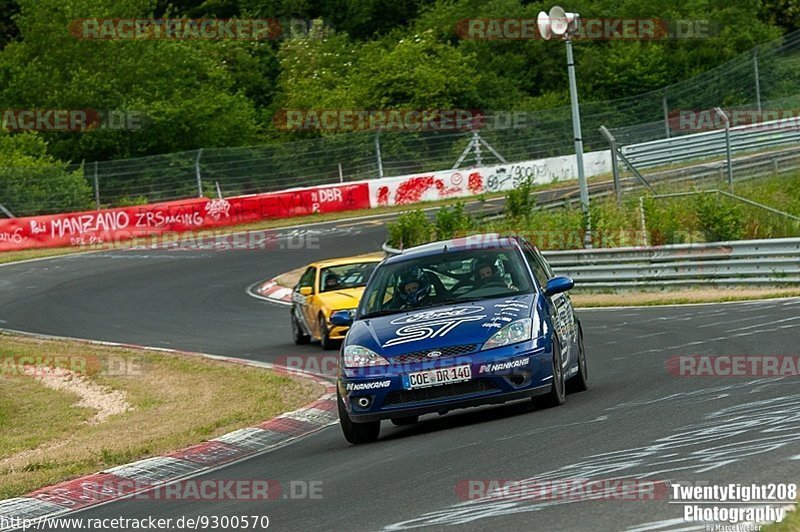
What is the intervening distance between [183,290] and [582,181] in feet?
33.4

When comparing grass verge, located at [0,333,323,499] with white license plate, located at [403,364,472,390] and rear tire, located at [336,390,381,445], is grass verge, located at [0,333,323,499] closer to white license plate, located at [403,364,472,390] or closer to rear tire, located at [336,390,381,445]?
rear tire, located at [336,390,381,445]

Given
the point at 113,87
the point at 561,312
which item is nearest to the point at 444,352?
the point at 561,312

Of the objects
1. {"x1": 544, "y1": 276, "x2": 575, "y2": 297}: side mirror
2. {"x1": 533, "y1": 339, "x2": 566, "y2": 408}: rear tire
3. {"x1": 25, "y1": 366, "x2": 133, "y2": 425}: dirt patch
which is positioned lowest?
{"x1": 25, "y1": 366, "x2": 133, "y2": 425}: dirt patch

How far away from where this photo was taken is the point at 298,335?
21266mm

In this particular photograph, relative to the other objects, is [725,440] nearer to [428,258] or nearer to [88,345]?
[428,258]

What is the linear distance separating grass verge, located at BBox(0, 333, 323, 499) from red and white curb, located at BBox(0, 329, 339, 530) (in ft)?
0.77

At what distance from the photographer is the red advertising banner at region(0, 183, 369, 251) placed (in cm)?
4006

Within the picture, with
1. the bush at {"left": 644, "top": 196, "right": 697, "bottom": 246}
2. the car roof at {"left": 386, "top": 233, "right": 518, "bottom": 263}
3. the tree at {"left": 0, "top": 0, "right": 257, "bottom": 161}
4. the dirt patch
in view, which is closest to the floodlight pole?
the bush at {"left": 644, "top": 196, "right": 697, "bottom": 246}

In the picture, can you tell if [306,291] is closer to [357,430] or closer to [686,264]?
[686,264]

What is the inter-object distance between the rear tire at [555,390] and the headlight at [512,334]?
30cm

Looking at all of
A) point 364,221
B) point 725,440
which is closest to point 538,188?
point 364,221

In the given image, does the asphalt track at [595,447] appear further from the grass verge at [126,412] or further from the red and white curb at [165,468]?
the grass verge at [126,412]

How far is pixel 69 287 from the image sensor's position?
32344mm

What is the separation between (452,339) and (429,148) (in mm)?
34863
